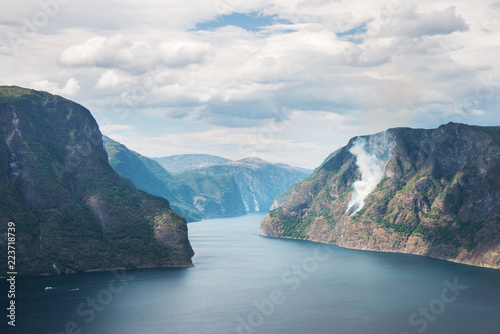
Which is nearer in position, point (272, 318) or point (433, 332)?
point (433, 332)

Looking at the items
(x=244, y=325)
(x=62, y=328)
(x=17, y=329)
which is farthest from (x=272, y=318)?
(x=17, y=329)

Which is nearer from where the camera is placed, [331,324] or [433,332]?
[433,332]

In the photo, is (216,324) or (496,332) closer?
A: (496,332)

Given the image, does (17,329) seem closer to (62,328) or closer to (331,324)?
(62,328)

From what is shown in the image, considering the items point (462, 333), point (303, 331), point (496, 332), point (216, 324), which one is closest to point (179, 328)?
point (216, 324)

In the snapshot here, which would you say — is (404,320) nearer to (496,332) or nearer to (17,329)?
(496,332)

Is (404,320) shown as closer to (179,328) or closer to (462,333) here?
(462,333)

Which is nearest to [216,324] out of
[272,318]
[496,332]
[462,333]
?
[272,318]
